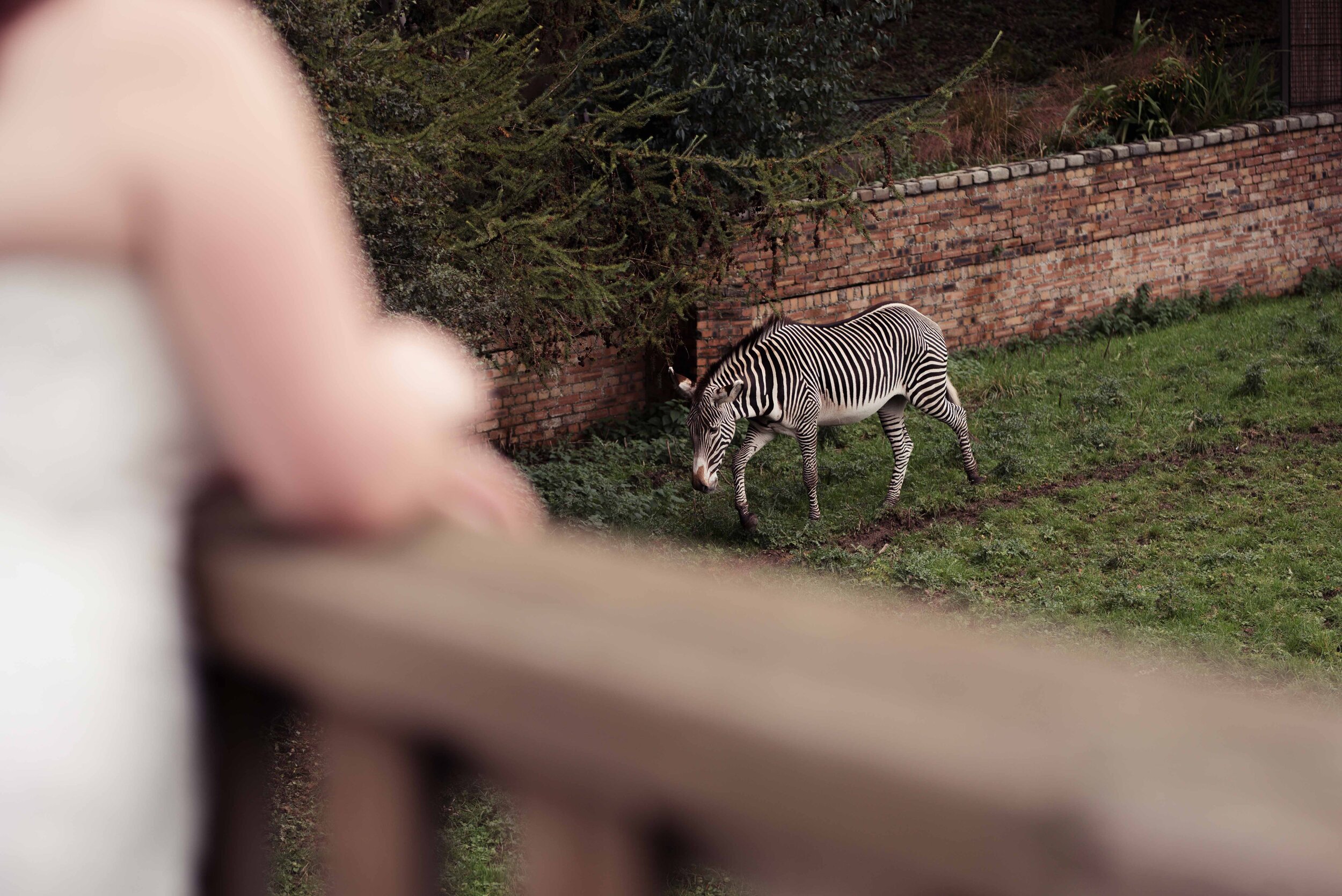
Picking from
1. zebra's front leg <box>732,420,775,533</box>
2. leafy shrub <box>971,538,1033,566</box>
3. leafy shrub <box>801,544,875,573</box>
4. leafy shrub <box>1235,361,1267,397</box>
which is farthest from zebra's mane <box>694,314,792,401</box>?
leafy shrub <box>1235,361,1267,397</box>

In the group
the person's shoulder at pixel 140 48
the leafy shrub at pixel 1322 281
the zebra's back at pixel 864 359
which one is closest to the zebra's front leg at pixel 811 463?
the zebra's back at pixel 864 359

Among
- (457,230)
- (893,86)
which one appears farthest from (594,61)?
(893,86)

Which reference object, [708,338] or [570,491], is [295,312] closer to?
[570,491]

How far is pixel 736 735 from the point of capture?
0.62m

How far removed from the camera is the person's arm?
877mm

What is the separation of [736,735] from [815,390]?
9.14m

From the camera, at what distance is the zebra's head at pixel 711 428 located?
9.36m

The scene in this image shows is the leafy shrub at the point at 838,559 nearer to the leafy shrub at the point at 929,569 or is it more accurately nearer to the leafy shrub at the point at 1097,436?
the leafy shrub at the point at 929,569

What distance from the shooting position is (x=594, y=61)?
980cm

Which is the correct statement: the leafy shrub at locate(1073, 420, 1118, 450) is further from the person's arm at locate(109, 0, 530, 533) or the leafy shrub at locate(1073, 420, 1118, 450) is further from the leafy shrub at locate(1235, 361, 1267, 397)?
the person's arm at locate(109, 0, 530, 533)

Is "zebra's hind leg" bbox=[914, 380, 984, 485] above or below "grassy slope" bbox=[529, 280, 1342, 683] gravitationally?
above

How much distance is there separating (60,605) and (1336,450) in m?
10.2

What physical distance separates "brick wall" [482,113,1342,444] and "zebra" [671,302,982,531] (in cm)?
148

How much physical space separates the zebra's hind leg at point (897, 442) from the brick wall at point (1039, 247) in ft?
5.75
